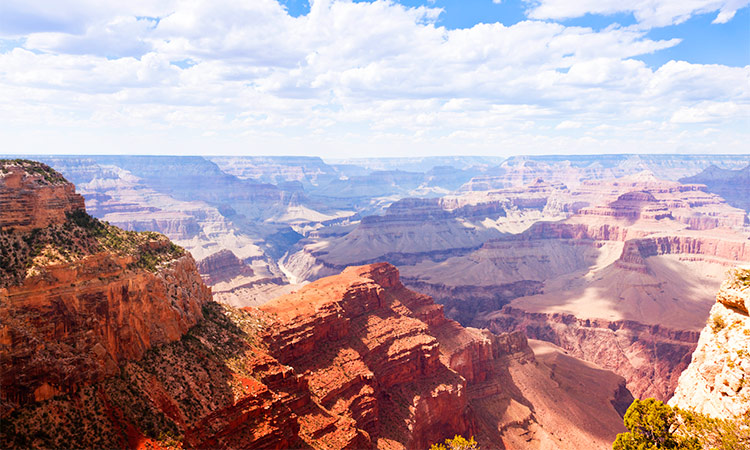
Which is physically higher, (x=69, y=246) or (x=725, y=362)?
(x=69, y=246)

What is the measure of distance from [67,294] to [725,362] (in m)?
37.8

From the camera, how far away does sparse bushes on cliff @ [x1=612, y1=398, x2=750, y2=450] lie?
2152cm

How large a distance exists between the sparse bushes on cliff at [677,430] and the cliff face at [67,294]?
32014mm

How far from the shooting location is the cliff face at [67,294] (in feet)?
94.6

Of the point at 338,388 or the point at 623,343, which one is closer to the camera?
the point at 338,388

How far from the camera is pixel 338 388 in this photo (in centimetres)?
5109

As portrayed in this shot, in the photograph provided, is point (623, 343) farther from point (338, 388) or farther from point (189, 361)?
point (189, 361)

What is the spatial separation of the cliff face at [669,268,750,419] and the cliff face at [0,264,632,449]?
27.6m

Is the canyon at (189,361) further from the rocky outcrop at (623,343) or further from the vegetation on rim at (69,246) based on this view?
the rocky outcrop at (623,343)

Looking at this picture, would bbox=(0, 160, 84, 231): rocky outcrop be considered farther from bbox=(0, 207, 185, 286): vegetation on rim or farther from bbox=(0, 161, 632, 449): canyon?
bbox=(0, 207, 185, 286): vegetation on rim

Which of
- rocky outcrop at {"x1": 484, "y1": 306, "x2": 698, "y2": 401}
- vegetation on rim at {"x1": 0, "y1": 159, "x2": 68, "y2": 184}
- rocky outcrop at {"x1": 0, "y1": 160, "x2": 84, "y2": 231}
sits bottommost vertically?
rocky outcrop at {"x1": 484, "y1": 306, "x2": 698, "y2": 401}

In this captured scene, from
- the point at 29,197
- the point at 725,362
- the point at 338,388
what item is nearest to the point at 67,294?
the point at 29,197

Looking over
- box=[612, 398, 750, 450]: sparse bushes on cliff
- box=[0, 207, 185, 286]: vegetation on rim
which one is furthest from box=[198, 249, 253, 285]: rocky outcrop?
box=[612, 398, 750, 450]: sparse bushes on cliff

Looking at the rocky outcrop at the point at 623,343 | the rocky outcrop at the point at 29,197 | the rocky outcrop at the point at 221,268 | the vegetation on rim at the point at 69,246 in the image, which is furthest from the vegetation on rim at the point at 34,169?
the rocky outcrop at the point at 221,268
